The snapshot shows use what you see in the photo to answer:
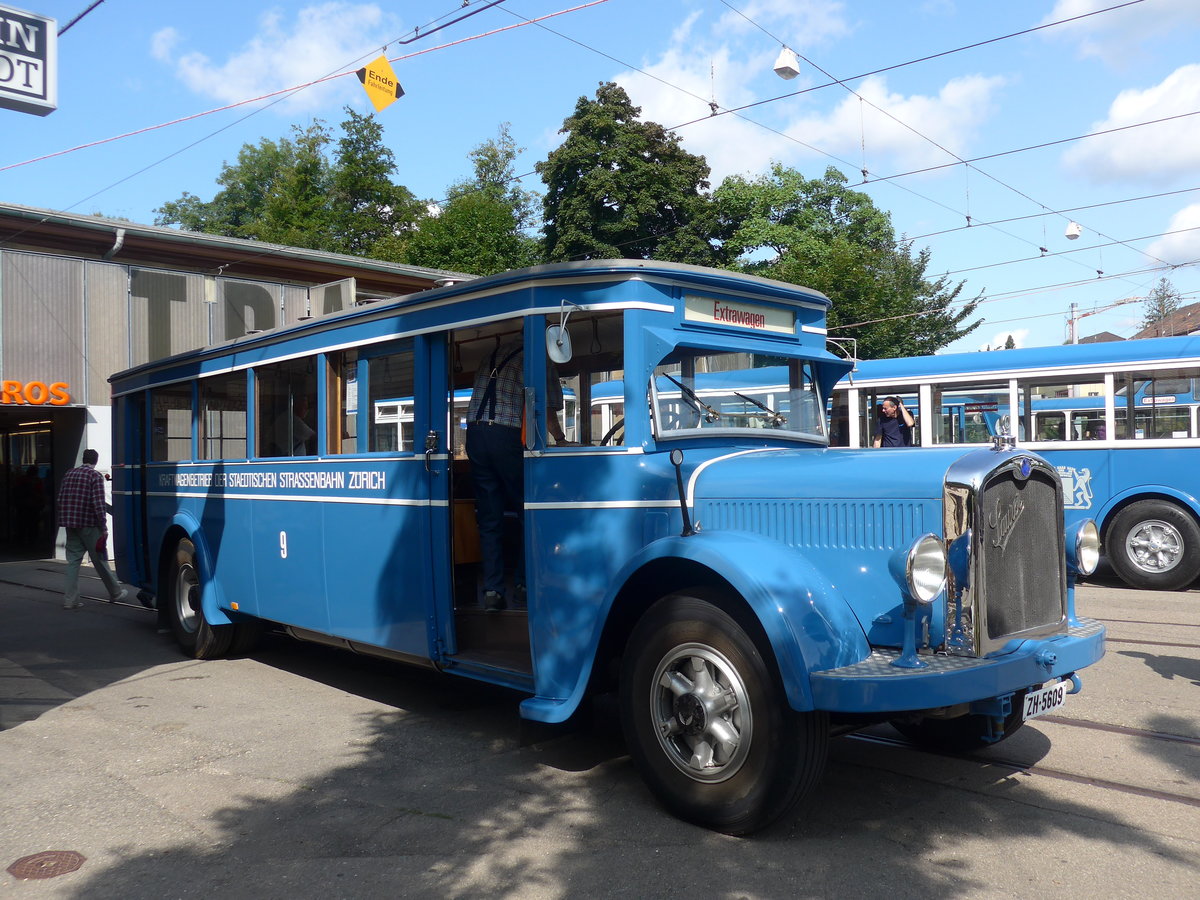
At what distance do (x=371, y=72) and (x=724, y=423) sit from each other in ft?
26.4

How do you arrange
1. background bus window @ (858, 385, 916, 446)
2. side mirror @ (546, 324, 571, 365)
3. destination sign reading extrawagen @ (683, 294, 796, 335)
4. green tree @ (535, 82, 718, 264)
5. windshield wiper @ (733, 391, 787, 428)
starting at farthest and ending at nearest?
green tree @ (535, 82, 718, 264)
background bus window @ (858, 385, 916, 446)
windshield wiper @ (733, 391, 787, 428)
destination sign reading extrawagen @ (683, 294, 796, 335)
side mirror @ (546, 324, 571, 365)

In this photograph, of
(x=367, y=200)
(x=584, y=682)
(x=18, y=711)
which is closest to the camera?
(x=584, y=682)

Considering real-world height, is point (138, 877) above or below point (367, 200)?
below

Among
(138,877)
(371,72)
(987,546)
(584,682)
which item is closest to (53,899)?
(138,877)

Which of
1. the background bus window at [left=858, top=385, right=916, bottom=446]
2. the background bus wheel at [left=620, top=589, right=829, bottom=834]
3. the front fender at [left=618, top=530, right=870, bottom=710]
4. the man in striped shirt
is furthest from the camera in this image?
the background bus window at [left=858, top=385, right=916, bottom=446]

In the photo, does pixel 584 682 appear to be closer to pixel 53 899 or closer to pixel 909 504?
pixel 909 504

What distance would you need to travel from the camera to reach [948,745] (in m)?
5.36

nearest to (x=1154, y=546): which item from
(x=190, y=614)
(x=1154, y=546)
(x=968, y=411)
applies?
(x=1154, y=546)

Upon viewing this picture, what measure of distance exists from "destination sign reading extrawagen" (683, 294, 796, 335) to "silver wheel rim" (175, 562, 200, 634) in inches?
220

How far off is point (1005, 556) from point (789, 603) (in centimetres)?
101

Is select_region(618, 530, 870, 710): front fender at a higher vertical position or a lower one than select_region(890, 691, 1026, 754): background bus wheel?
higher

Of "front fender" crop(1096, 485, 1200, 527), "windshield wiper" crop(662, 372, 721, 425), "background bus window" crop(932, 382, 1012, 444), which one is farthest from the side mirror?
"front fender" crop(1096, 485, 1200, 527)

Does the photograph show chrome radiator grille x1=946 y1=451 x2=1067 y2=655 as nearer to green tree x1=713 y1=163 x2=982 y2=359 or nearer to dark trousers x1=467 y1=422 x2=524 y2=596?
dark trousers x1=467 y1=422 x2=524 y2=596

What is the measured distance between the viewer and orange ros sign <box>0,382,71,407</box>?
56.5 ft
